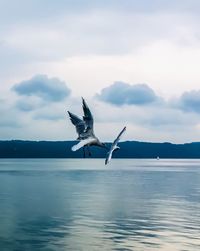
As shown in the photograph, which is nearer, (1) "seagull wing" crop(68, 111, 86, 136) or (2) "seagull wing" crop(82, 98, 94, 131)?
(2) "seagull wing" crop(82, 98, 94, 131)

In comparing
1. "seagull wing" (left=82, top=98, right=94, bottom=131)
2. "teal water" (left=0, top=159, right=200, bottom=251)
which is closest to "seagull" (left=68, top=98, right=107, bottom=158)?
"seagull wing" (left=82, top=98, right=94, bottom=131)

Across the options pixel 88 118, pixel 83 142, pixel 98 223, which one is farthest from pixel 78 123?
pixel 98 223

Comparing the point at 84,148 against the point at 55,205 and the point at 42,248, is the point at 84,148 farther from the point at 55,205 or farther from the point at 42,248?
the point at 55,205

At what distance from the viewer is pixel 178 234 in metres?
61.1

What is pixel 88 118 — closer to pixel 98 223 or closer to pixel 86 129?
pixel 86 129

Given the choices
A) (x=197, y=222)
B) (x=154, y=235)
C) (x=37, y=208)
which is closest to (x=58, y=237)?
(x=154, y=235)

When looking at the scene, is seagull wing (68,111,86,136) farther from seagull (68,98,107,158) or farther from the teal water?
the teal water

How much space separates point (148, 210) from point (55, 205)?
16.9m

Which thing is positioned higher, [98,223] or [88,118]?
[88,118]

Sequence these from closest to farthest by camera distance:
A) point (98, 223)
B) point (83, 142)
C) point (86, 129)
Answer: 1. point (83, 142)
2. point (86, 129)
3. point (98, 223)

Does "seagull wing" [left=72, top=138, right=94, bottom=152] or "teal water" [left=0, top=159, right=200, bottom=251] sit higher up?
"seagull wing" [left=72, top=138, right=94, bottom=152]

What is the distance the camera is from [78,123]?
557 inches

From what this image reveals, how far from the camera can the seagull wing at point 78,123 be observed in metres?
13.9

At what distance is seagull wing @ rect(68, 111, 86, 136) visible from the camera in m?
13.9
